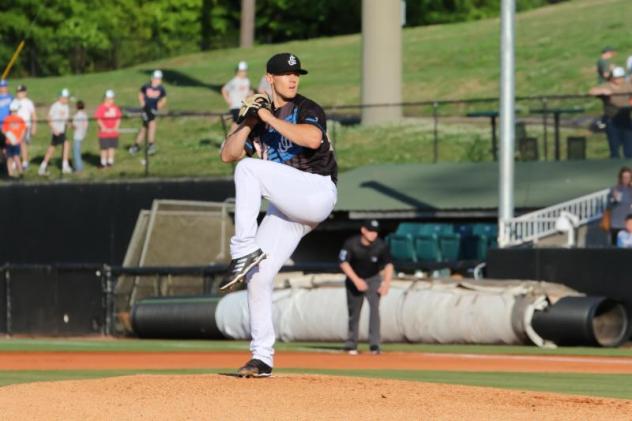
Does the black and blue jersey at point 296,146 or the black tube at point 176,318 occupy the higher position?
the black and blue jersey at point 296,146

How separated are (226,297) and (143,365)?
25.3 feet

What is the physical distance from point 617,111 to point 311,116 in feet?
63.2

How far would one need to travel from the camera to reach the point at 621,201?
24641 mm

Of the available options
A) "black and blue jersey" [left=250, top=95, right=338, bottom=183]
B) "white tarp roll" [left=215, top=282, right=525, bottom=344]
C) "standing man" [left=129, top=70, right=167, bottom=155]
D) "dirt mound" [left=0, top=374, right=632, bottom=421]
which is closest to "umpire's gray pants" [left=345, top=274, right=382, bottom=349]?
"white tarp roll" [left=215, top=282, right=525, bottom=344]

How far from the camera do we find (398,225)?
99.3ft

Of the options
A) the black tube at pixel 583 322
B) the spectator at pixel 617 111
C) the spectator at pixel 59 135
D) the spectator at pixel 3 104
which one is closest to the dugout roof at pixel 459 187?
the spectator at pixel 617 111

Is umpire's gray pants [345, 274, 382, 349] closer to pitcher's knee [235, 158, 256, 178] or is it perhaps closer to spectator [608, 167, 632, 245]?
spectator [608, 167, 632, 245]

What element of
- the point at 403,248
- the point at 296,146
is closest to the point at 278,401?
the point at 296,146

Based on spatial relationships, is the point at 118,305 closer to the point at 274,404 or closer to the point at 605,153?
the point at 605,153

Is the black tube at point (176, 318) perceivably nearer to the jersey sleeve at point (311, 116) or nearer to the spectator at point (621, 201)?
the spectator at point (621, 201)

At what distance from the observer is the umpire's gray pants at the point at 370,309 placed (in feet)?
68.1

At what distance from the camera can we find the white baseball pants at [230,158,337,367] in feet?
35.2

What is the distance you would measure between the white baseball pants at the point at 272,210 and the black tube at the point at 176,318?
1509 centimetres

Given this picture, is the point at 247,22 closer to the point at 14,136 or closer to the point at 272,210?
the point at 14,136
